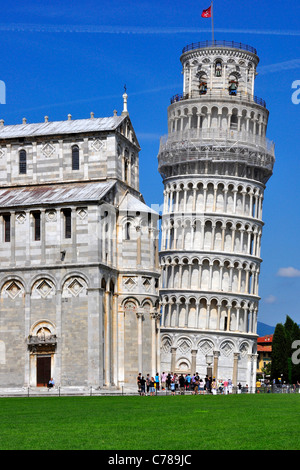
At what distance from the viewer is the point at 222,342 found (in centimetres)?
10875

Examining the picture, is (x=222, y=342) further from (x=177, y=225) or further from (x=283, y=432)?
(x=283, y=432)

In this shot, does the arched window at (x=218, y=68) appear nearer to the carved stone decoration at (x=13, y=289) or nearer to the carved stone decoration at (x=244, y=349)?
the carved stone decoration at (x=244, y=349)

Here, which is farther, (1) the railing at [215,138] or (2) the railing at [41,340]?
(1) the railing at [215,138]

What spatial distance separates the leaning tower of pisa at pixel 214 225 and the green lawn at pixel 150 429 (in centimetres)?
7490

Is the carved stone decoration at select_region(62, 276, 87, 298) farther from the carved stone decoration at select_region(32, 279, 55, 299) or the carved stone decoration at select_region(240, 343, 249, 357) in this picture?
the carved stone decoration at select_region(240, 343, 249, 357)

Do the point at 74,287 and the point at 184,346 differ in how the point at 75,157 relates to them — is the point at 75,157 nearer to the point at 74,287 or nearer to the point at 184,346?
the point at 74,287

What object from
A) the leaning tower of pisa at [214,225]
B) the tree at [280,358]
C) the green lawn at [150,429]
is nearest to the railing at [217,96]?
the leaning tower of pisa at [214,225]

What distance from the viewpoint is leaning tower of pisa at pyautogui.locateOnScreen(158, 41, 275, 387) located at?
109375mm

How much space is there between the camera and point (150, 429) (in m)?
25.2

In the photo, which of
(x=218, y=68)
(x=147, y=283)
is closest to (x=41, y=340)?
(x=147, y=283)

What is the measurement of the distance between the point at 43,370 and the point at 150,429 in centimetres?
4043

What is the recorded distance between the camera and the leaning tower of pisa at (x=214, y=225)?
109m

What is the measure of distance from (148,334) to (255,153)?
48.4 m

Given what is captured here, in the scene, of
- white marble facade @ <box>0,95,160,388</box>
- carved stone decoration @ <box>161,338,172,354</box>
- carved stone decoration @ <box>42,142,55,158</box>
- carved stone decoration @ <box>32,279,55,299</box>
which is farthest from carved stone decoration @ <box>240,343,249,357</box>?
carved stone decoration @ <box>32,279,55,299</box>
